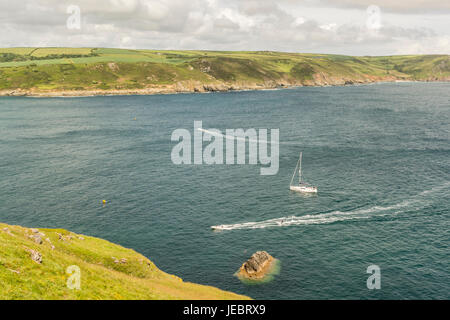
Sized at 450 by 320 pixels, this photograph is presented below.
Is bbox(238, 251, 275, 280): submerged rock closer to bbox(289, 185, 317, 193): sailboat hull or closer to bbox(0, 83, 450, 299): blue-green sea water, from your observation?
bbox(0, 83, 450, 299): blue-green sea water

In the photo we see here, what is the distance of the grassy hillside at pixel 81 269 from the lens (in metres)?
36.4

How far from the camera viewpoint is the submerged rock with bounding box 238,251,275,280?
65250mm

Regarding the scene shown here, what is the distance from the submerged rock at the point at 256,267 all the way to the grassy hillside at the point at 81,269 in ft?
33.4

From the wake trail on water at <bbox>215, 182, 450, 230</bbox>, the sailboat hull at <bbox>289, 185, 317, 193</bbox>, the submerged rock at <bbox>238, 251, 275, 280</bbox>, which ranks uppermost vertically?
the sailboat hull at <bbox>289, 185, 317, 193</bbox>

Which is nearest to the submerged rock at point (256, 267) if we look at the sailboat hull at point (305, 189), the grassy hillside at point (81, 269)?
the grassy hillside at point (81, 269)

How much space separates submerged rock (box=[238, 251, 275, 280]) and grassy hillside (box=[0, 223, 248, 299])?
10175mm


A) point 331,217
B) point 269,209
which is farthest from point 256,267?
point 331,217

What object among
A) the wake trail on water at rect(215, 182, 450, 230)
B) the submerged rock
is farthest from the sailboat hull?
the submerged rock

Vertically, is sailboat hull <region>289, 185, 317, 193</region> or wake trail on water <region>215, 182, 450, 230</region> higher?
sailboat hull <region>289, 185, 317, 193</region>

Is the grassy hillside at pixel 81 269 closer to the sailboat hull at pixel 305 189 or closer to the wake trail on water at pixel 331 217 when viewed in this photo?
the wake trail on water at pixel 331 217

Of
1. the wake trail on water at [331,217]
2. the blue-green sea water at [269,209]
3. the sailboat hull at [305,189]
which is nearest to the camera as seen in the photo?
the blue-green sea water at [269,209]
